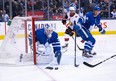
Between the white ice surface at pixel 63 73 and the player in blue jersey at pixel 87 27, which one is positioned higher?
the player in blue jersey at pixel 87 27

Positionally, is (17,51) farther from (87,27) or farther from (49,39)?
(87,27)

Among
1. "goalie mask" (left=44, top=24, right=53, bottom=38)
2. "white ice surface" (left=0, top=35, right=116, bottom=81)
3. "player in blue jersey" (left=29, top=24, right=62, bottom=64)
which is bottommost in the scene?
"white ice surface" (left=0, top=35, right=116, bottom=81)

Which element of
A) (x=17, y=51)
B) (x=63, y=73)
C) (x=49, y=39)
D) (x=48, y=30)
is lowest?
(x=63, y=73)

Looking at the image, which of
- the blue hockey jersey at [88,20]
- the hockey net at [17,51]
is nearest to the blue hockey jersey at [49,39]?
the hockey net at [17,51]

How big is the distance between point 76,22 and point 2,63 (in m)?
1.60

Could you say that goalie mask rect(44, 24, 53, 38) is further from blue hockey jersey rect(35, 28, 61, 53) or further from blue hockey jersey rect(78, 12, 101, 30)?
blue hockey jersey rect(78, 12, 101, 30)

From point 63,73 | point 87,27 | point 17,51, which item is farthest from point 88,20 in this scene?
point 63,73

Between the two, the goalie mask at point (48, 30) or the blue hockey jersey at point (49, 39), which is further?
the blue hockey jersey at point (49, 39)

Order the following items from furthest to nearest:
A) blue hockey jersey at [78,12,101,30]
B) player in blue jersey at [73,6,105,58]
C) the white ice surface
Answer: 1. blue hockey jersey at [78,12,101,30]
2. player in blue jersey at [73,6,105,58]
3. the white ice surface

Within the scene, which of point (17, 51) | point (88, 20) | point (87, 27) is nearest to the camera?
point (17, 51)

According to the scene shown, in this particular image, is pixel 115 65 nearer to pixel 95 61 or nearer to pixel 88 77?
pixel 95 61

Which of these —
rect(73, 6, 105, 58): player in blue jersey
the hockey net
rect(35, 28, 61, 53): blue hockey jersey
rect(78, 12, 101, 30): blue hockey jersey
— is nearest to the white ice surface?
the hockey net

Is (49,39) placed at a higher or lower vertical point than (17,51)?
higher

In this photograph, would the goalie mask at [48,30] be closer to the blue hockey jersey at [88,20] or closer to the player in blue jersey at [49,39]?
the player in blue jersey at [49,39]
